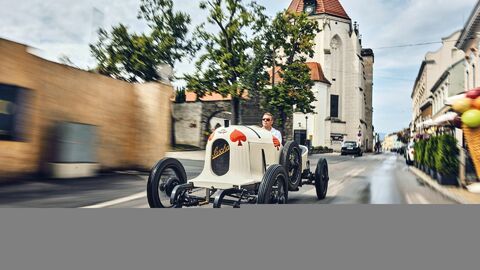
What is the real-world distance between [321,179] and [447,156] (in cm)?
116

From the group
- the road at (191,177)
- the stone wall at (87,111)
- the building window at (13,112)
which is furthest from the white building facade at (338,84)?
the building window at (13,112)

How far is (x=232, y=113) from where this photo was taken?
2.76 metres

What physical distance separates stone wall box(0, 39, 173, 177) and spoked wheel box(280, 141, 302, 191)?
3.24 ft

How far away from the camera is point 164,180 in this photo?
2.86m

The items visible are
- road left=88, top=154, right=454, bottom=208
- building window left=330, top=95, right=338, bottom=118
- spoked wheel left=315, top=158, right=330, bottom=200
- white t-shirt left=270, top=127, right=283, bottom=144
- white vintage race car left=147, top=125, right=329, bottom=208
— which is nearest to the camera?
white vintage race car left=147, top=125, right=329, bottom=208

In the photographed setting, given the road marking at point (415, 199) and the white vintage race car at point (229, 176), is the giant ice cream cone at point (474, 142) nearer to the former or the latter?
the road marking at point (415, 199)

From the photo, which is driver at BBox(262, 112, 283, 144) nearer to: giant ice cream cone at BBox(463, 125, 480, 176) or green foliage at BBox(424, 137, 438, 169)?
giant ice cream cone at BBox(463, 125, 480, 176)

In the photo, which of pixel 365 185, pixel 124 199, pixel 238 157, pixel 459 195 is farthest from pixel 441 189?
pixel 124 199

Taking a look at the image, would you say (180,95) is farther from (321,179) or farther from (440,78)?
(440,78)

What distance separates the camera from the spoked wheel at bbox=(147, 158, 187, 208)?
2.71 meters

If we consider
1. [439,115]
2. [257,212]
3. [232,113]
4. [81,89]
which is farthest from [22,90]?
[439,115]

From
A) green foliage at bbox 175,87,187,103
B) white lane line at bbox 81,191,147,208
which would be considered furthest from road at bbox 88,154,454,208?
green foliage at bbox 175,87,187,103

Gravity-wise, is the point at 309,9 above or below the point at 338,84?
above

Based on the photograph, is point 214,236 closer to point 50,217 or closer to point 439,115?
point 50,217
